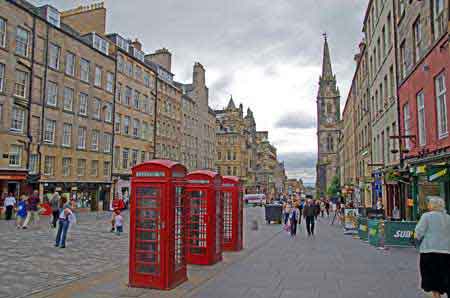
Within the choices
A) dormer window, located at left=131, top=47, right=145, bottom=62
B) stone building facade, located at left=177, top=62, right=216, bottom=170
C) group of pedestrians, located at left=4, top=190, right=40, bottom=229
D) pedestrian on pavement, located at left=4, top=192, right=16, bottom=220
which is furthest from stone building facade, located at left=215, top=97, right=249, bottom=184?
group of pedestrians, located at left=4, top=190, right=40, bottom=229

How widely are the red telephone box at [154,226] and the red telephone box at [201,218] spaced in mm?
2157

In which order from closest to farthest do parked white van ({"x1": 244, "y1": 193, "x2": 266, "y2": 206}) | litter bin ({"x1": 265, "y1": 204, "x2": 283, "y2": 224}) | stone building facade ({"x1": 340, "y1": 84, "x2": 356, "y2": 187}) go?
litter bin ({"x1": 265, "y1": 204, "x2": 283, "y2": 224}) → stone building facade ({"x1": 340, "y1": 84, "x2": 356, "y2": 187}) → parked white van ({"x1": 244, "y1": 193, "x2": 266, "y2": 206})

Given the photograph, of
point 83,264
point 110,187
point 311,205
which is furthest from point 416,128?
point 110,187

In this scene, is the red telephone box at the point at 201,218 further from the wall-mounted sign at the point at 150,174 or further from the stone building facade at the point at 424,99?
the stone building facade at the point at 424,99

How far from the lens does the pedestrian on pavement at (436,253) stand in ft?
20.5

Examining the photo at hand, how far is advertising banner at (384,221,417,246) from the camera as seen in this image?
14026mm

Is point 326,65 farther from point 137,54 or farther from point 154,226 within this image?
point 154,226

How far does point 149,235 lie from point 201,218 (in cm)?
252

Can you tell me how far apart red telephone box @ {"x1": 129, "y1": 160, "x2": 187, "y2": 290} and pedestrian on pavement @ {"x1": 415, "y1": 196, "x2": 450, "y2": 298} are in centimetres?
460

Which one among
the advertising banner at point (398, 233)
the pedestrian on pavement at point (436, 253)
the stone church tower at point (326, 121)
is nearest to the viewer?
the pedestrian on pavement at point (436, 253)

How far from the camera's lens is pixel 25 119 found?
94.6 feet

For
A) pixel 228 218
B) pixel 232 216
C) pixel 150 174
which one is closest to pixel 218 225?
pixel 232 216

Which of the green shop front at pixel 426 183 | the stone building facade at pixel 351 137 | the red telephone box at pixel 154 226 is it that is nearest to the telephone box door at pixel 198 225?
the red telephone box at pixel 154 226

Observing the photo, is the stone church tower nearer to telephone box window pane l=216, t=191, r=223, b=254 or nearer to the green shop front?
the green shop front
